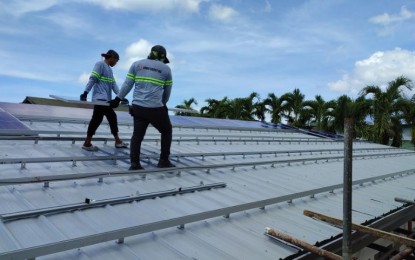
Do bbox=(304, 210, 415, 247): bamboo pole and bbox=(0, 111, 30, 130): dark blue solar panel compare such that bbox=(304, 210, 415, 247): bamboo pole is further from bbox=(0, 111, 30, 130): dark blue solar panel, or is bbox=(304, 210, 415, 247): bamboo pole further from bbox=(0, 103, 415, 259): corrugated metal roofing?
bbox=(0, 111, 30, 130): dark blue solar panel

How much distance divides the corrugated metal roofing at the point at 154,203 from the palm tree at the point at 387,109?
60.7 feet

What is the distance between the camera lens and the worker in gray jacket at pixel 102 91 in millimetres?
5512

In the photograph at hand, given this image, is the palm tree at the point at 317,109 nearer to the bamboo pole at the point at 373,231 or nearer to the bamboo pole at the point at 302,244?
the bamboo pole at the point at 373,231

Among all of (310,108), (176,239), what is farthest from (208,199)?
(310,108)

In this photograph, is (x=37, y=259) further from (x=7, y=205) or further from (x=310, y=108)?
(x=310, y=108)

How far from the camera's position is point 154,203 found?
12.2 feet

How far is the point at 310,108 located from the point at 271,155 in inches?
1045

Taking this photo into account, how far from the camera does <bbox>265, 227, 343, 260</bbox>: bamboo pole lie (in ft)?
10.5

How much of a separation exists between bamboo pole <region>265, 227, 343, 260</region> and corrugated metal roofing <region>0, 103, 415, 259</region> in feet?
0.24

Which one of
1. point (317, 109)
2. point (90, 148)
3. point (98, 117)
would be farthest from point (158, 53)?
point (317, 109)

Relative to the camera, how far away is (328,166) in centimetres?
773

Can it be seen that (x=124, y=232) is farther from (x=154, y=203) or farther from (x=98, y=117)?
(x=98, y=117)

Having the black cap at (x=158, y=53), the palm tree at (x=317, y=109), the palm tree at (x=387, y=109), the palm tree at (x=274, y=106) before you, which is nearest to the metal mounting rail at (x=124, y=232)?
the black cap at (x=158, y=53)

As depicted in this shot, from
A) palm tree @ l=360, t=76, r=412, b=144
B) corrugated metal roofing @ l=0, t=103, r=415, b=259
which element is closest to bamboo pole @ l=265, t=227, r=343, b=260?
corrugated metal roofing @ l=0, t=103, r=415, b=259
